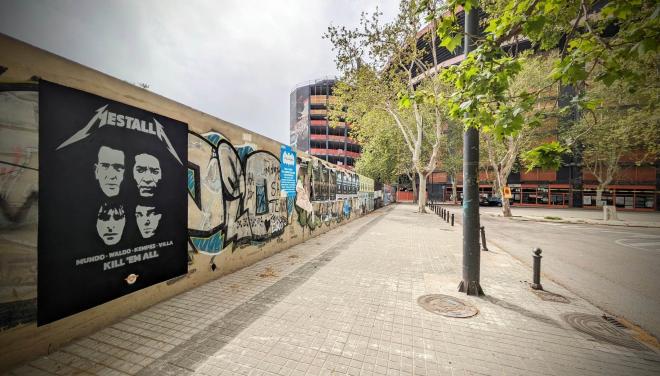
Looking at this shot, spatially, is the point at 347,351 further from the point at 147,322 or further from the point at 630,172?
the point at 630,172

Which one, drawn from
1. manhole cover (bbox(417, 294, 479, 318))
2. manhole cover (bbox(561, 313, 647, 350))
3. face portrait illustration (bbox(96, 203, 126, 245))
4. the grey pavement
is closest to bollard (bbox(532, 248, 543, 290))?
manhole cover (bbox(561, 313, 647, 350))

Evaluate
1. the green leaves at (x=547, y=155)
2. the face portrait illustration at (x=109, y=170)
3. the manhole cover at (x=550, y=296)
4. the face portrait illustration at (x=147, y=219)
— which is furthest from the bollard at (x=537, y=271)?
the face portrait illustration at (x=109, y=170)

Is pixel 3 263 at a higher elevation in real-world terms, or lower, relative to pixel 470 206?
lower

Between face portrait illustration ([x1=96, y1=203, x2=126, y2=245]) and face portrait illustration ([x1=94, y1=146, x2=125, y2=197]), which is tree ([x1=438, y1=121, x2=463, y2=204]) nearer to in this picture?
face portrait illustration ([x1=94, y1=146, x2=125, y2=197])

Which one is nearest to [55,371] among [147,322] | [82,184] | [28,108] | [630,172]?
[147,322]

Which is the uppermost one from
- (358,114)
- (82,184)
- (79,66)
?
(358,114)

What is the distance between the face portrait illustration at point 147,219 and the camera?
3.74 meters

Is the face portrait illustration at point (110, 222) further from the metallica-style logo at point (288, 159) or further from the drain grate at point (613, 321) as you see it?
the drain grate at point (613, 321)

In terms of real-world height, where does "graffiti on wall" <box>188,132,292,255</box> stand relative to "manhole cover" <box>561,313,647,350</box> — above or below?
above

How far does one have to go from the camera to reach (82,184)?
10.0ft

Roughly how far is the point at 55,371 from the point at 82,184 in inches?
78.7

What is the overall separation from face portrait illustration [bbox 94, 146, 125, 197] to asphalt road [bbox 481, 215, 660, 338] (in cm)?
794

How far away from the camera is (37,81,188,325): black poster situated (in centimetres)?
280

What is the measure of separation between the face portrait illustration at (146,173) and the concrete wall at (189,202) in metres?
0.68
